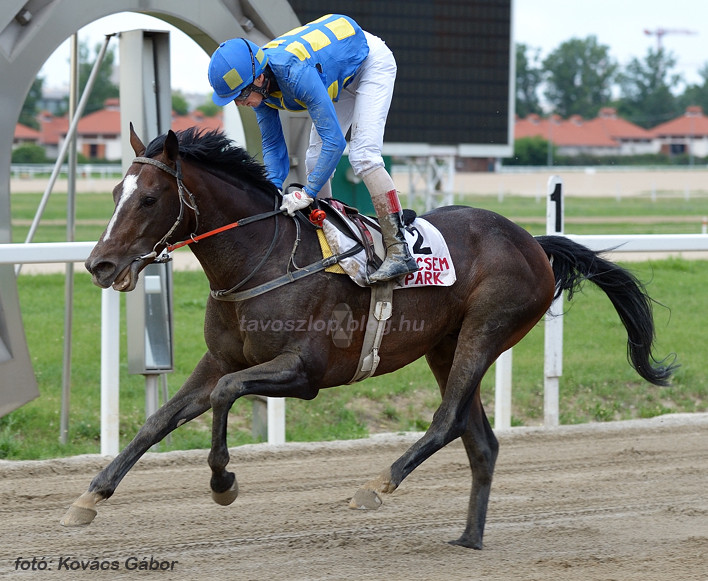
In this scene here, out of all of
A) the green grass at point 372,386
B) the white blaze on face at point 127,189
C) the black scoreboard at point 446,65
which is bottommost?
the green grass at point 372,386

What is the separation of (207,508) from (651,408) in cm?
361

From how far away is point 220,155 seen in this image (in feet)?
12.3

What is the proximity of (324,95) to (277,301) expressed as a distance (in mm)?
772

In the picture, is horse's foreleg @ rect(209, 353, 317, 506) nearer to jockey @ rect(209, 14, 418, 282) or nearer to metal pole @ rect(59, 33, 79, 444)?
jockey @ rect(209, 14, 418, 282)

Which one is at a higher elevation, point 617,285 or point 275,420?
point 617,285

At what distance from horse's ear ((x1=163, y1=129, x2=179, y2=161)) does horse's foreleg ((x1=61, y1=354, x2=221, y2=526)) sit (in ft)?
2.61

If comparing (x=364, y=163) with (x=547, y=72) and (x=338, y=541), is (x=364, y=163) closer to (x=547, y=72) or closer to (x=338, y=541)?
(x=338, y=541)

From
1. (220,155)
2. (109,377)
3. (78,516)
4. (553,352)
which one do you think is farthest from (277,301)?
(553,352)

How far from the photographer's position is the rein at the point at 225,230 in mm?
3490

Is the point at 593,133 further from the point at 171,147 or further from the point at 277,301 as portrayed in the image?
the point at 171,147

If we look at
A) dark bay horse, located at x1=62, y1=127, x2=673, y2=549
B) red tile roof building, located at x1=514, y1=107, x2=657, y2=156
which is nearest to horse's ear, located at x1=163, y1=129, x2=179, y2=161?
dark bay horse, located at x1=62, y1=127, x2=673, y2=549

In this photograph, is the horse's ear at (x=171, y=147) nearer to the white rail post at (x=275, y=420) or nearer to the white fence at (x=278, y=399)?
the white fence at (x=278, y=399)

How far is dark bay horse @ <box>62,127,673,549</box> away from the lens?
11.4ft

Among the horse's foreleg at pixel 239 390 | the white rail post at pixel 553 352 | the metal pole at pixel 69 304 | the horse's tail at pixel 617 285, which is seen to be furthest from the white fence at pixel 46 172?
the horse's foreleg at pixel 239 390
